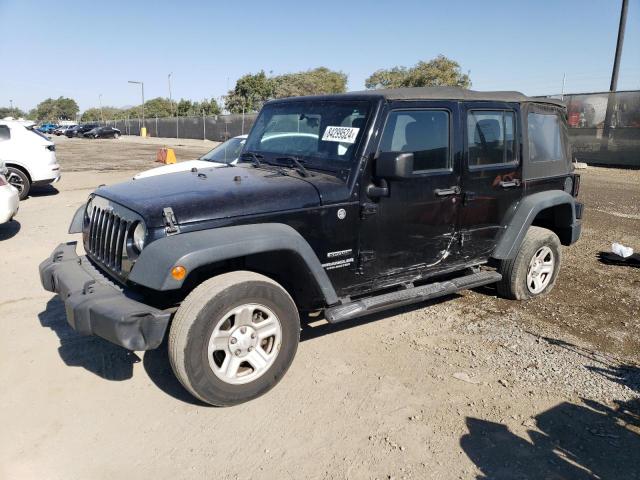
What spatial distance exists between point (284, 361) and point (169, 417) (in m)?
0.80

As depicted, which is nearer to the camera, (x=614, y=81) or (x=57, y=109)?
(x=614, y=81)

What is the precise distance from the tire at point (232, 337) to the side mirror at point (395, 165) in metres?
1.13

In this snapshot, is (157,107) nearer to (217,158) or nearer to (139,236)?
(217,158)

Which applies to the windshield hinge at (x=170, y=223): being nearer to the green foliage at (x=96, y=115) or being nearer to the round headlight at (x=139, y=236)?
the round headlight at (x=139, y=236)

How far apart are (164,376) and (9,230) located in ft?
19.2

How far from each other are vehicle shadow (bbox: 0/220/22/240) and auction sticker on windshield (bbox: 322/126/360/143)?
19.3 feet

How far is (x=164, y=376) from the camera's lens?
365 cm

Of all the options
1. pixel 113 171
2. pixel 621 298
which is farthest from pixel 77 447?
pixel 113 171

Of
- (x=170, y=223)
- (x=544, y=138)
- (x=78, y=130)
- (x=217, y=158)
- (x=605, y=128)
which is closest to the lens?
(x=170, y=223)

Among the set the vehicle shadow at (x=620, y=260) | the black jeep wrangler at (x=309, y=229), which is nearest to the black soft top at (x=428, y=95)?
the black jeep wrangler at (x=309, y=229)

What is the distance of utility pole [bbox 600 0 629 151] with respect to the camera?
18220 millimetres

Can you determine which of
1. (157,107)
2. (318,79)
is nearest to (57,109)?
(157,107)

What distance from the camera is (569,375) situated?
3.68 m

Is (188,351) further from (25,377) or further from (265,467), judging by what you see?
(25,377)
